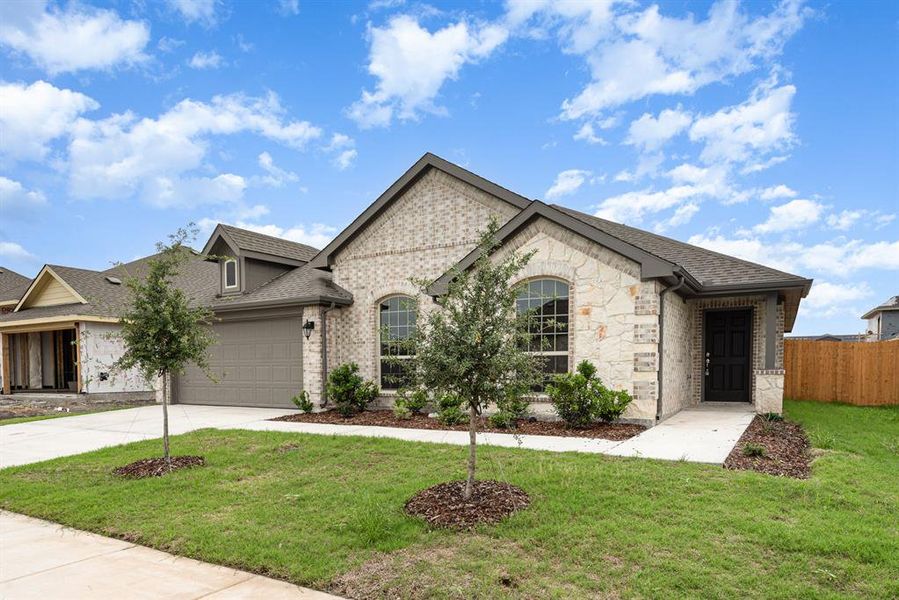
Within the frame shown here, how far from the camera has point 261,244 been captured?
51.5 ft

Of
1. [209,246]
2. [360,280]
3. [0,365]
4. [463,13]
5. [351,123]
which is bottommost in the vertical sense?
[0,365]

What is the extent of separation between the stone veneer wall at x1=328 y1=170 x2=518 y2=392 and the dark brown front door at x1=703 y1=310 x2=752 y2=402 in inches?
224

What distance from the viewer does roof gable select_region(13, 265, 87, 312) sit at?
18.5 metres

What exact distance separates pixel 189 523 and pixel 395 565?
226 cm

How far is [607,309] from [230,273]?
11150 millimetres

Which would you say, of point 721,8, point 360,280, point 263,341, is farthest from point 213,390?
point 721,8

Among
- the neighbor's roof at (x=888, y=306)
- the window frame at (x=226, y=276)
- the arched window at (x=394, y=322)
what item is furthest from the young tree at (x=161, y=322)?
the neighbor's roof at (x=888, y=306)

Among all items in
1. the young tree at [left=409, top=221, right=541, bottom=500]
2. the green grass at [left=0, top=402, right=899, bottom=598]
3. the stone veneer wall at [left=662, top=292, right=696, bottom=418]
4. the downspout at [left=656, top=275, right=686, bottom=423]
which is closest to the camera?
the green grass at [left=0, top=402, right=899, bottom=598]

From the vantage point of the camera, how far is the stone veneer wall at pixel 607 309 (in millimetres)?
9219

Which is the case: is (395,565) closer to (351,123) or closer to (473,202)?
(473,202)

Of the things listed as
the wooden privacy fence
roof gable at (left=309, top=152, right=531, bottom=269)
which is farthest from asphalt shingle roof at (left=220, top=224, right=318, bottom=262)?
the wooden privacy fence

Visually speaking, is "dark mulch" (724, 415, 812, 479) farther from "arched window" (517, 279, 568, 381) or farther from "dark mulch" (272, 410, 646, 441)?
"arched window" (517, 279, 568, 381)

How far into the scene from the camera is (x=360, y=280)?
43.8 feet

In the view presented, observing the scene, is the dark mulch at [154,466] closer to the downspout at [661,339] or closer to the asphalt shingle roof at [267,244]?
the downspout at [661,339]
